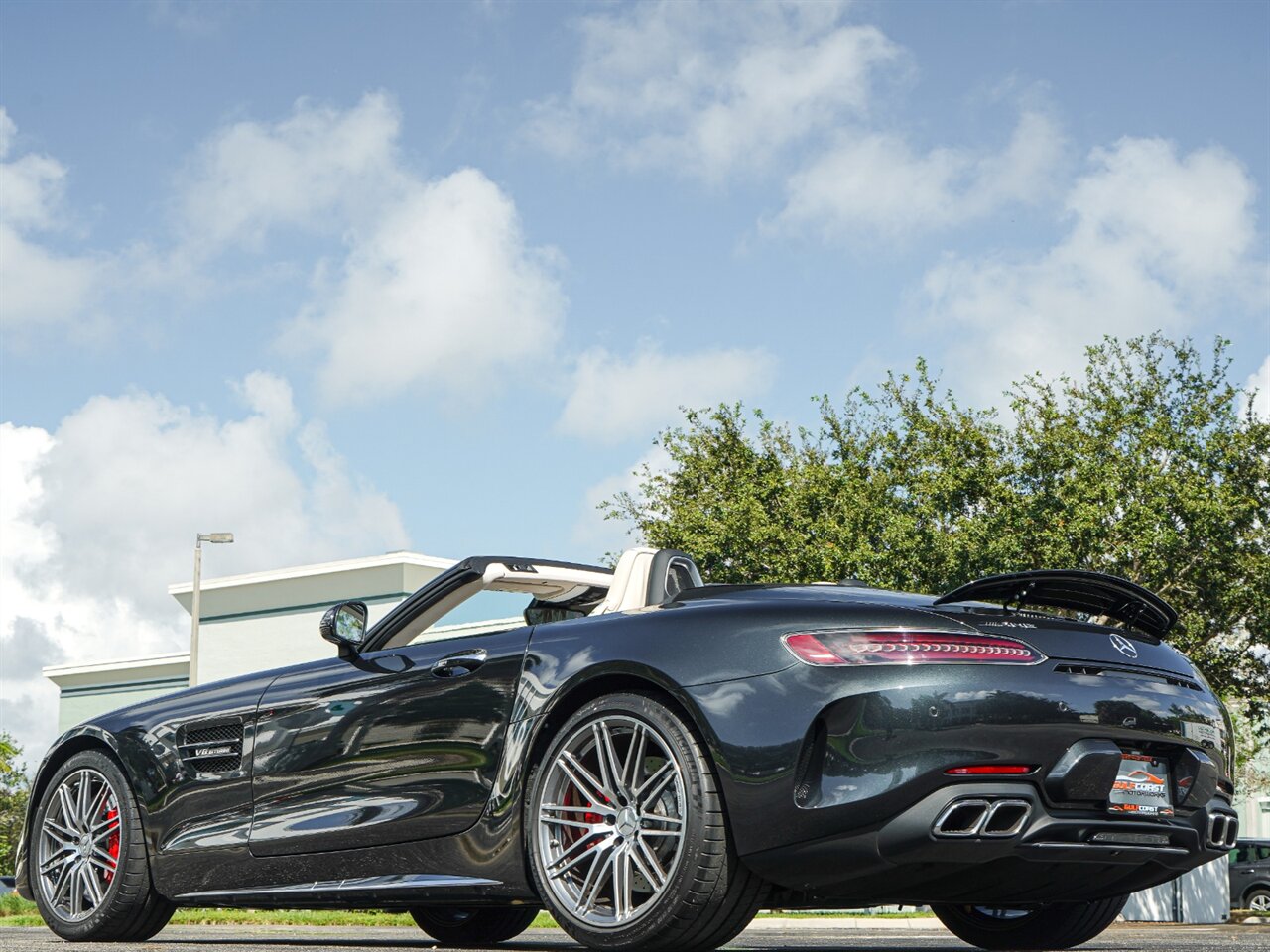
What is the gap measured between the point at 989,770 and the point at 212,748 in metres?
3.19

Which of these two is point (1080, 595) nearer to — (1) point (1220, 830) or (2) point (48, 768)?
(1) point (1220, 830)

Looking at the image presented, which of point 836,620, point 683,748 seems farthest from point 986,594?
point 683,748

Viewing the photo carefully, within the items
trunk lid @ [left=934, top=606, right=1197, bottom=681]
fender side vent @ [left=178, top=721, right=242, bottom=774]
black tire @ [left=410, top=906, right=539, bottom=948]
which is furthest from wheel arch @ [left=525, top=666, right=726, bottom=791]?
black tire @ [left=410, top=906, right=539, bottom=948]

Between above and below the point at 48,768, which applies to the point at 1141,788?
below

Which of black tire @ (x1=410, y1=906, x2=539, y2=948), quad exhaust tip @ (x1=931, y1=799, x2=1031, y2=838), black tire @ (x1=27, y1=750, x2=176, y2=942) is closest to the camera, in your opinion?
quad exhaust tip @ (x1=931, y1=799, x2=1031, y2=838)

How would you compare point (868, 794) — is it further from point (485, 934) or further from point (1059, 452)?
point (1059, 452)

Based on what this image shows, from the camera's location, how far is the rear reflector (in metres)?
4.23

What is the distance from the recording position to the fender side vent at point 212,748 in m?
5.96

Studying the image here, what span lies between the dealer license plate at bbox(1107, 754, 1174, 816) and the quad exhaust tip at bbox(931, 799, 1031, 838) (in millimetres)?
341

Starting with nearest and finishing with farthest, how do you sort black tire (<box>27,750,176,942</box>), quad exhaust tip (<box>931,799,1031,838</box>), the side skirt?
quad exhaust tip (<box>931,799,1031,838</box>) → the side skirt → black tire (<box>27,750,176,942</box>)

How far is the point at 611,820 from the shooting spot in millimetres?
4715

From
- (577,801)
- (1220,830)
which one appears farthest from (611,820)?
(1220,830)

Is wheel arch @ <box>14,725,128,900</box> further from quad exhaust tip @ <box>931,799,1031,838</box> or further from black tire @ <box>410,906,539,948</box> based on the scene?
quad exhaust tip @ <box>931,799,1031,838</box>

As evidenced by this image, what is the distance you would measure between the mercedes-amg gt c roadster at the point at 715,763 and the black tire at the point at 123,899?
0.44 feet
